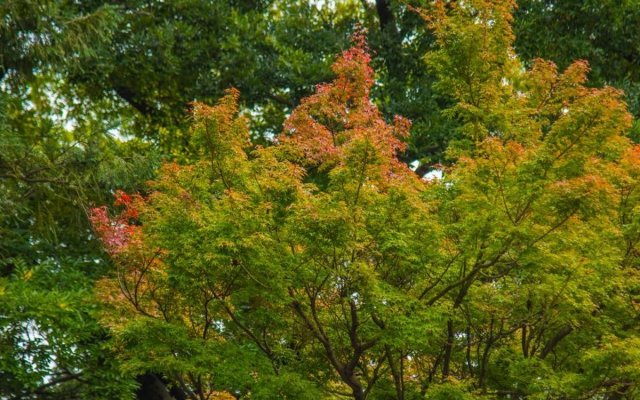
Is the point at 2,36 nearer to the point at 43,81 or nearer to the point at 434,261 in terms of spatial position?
the point at 43,81

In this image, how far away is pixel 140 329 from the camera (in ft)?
29.1

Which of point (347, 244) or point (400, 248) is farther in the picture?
point (400, 248)

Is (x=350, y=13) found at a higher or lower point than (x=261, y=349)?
higher

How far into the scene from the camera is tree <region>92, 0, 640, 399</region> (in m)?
7.95

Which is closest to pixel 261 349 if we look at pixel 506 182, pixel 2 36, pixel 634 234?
pixel 506 182

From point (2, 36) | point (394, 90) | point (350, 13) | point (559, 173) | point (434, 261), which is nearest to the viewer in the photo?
point (559, 173)

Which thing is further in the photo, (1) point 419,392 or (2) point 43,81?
(2) point 43,81

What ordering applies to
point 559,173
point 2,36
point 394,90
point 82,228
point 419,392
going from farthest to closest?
point 394,90
point 82,228
point 2,36
point 419,392
point 559,173

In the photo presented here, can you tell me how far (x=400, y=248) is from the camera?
26.7 ft

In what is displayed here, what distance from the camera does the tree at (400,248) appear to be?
7.95m

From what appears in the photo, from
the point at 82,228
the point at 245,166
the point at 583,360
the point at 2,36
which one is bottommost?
the point at 583,360

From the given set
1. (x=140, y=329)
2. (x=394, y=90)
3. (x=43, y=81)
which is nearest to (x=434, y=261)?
(x=140, y=329)

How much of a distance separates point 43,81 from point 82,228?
6.05 meters

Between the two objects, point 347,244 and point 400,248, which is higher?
point 400,248
